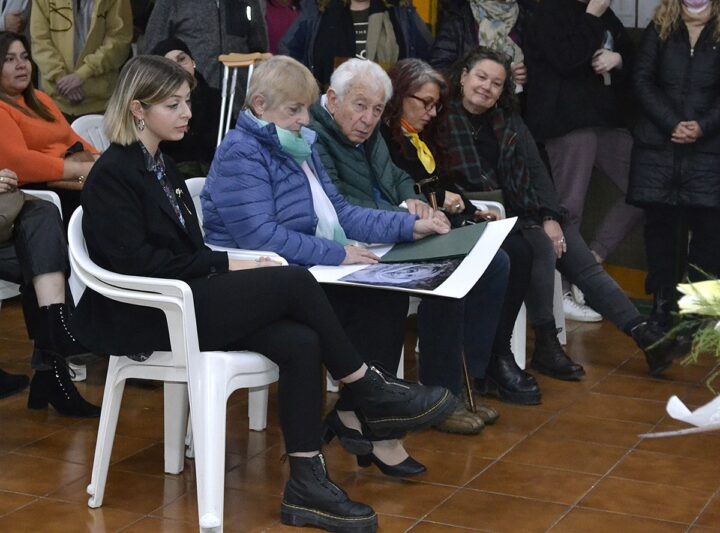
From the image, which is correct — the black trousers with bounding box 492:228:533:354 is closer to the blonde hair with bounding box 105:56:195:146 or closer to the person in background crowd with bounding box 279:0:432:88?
the person in background crowd with bounding box 279:0:432:88

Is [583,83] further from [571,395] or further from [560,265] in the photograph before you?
[571,395]

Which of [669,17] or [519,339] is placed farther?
[669,17]

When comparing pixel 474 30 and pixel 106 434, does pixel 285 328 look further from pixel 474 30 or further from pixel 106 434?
pixel 474 30

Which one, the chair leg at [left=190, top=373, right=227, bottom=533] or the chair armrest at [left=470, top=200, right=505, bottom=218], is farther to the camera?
the chair armrest at [left=470, top=200, right=505, bottom=218]

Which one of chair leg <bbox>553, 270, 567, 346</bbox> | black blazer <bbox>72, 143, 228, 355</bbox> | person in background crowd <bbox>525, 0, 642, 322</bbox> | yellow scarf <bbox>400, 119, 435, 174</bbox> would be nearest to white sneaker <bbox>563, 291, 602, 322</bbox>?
person in background crowd <bbox>525, 0, 642, 322</bbox>

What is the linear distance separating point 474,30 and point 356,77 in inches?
67.1

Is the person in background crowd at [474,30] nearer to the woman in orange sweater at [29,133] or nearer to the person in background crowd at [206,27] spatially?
the person in background crowd at [206,27]

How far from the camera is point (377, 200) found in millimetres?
4289

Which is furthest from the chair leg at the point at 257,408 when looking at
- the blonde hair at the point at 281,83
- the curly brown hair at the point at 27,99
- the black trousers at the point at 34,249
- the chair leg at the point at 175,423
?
the curly brown hair at the point at 27,99

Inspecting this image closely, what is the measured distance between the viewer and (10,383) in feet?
14.6

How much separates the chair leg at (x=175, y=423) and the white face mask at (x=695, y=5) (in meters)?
2.84

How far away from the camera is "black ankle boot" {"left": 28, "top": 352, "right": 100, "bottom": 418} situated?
4.15 meters

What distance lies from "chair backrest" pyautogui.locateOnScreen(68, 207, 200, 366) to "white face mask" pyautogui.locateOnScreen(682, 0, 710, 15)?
301 cm

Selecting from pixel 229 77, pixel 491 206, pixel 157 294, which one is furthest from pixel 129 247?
pixel 229 77
